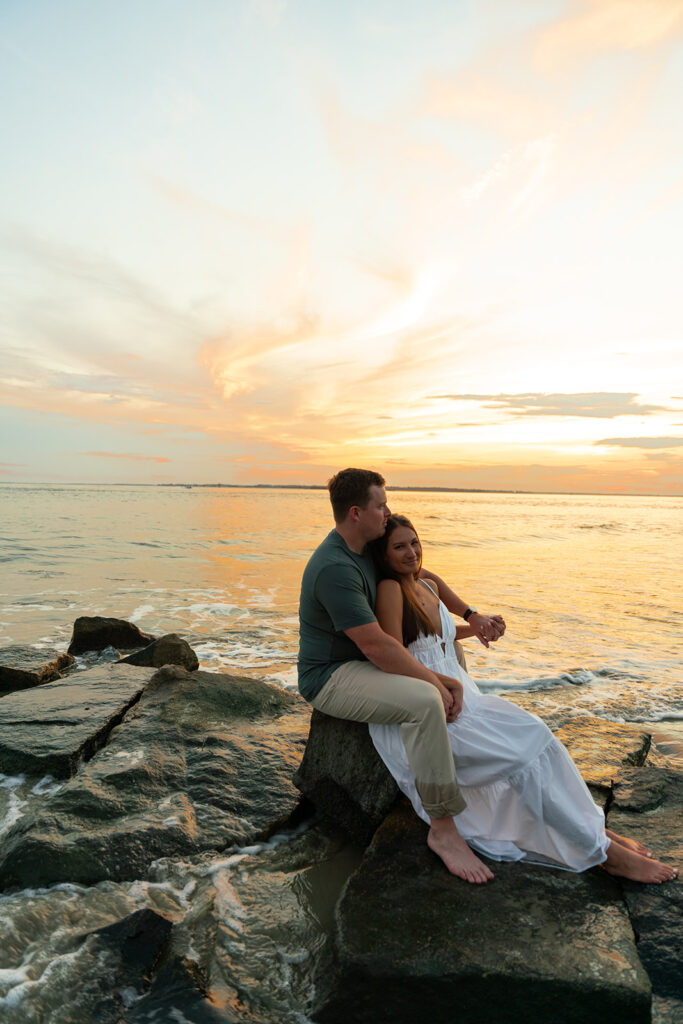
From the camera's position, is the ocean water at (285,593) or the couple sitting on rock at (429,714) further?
the ocean water at (285,593)

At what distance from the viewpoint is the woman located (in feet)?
11.5

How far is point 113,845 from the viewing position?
397cm

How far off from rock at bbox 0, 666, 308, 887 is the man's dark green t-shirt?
1091mm

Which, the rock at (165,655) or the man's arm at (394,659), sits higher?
the man's arm at (394,659)

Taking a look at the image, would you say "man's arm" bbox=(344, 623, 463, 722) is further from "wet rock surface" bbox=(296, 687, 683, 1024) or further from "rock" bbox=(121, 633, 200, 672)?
"rock" bbox=(121, 633, 200, 672)

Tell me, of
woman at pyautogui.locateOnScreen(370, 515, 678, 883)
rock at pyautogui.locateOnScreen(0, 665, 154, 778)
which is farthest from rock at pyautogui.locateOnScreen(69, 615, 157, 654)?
woman at pyautogui.locateOnScreen(370, 515, 678, 883)

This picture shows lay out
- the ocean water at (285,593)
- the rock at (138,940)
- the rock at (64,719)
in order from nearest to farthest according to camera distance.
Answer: the rock at (138,940) < the rock at (64,719) < the ocean water at (285,593)

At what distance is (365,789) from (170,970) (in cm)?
164

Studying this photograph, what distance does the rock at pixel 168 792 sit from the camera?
3865 mm

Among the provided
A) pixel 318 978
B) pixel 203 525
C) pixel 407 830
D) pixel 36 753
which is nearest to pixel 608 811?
pixel 407 830

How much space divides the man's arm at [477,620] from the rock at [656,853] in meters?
1.39

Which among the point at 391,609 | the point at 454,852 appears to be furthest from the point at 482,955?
the point at 391,609

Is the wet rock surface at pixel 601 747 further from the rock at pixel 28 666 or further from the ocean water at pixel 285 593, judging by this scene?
the rock at pixel 28 666

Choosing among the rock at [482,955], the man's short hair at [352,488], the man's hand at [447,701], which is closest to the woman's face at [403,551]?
the man's short hair at [352,488]
